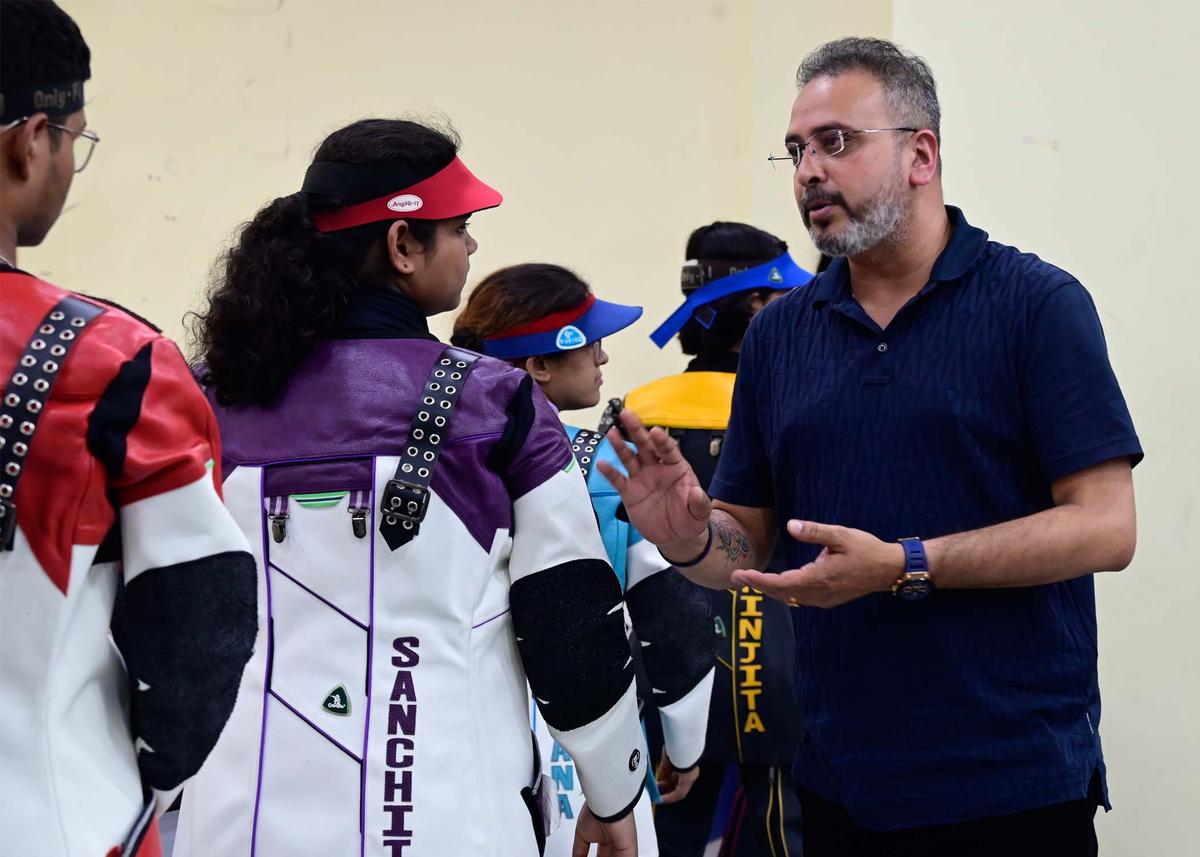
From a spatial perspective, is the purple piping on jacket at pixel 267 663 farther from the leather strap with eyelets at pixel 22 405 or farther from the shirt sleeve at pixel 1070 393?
the shirt sleeve at pixel 1070 393

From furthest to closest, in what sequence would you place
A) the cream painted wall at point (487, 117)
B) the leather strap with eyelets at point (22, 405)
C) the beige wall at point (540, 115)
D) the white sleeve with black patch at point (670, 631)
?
the cream painted wall at point (487, 117)
the beige wall at point (540, 115)
the white sleeve with black patch at point (670, 631)
the leather strap with eyelets at point (22, 405)

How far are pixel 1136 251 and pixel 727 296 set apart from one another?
2.90 feet

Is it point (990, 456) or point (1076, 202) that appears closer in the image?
point (990, 456)

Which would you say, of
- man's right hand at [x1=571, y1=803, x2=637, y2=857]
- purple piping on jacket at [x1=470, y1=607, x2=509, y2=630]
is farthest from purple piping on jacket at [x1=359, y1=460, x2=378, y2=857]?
man's right hand at [x1=571, y1=803, x2=637, y2=857]

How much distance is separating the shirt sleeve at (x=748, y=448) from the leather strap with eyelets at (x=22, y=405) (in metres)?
1.00

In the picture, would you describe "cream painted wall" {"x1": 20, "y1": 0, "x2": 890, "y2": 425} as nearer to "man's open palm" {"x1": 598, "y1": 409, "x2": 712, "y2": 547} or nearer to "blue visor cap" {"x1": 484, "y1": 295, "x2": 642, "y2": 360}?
"blue visor cap" {"x1": 484, "y1": 295, "x2": 642, "y2": 360}

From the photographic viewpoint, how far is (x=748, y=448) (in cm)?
201

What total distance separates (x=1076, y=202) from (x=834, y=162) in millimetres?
1484

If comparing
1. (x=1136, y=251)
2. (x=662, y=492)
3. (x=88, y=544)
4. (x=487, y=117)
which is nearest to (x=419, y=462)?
(x=662, y=492)

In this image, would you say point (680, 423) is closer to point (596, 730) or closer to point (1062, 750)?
point (596, 730)

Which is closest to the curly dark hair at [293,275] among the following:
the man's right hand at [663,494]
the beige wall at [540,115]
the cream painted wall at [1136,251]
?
the man's right hand at [663,494]

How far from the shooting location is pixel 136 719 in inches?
52.2

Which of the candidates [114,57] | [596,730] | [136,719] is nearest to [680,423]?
[596,730]

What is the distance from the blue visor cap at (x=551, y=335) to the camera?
106 inches
